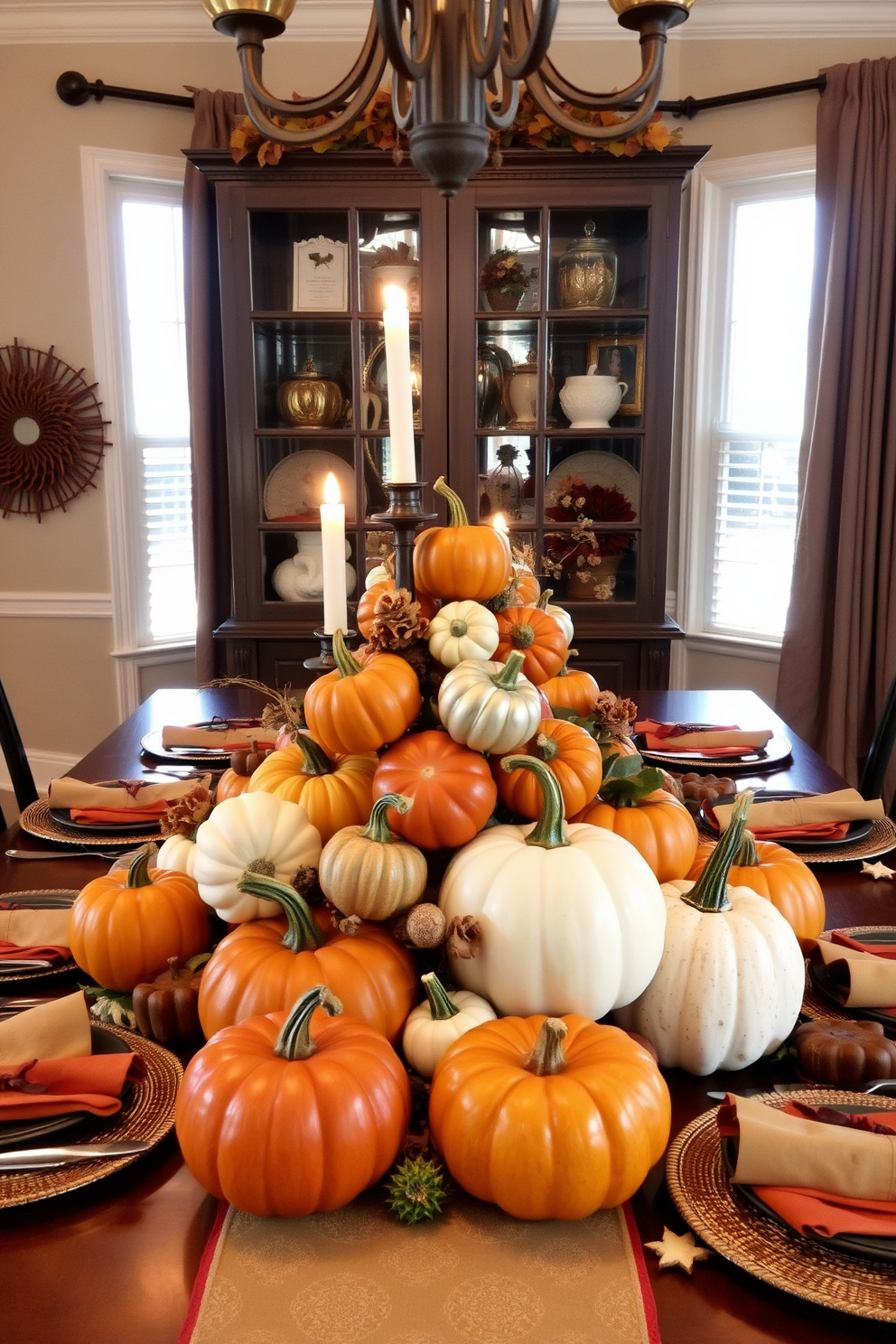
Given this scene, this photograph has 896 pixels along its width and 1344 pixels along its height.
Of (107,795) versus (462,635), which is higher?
(462,635)

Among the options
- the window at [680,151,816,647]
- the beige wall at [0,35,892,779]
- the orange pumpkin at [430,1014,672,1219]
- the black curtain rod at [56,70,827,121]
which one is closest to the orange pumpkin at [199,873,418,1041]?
the orange pumpkin at [430,1014,672,1219]

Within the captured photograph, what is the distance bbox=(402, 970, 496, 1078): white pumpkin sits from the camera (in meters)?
0.86

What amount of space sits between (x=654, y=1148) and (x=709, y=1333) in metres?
0.12

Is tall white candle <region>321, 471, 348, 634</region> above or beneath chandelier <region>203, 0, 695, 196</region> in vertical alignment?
beneath

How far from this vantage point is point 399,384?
1023 millimetres

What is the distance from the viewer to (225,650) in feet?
11.5

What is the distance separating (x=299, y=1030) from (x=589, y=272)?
9.65 feet

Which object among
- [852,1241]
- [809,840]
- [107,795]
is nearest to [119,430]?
[107,795]

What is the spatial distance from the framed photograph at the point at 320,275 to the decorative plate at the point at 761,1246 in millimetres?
2934

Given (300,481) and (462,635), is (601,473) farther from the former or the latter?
(462,635)

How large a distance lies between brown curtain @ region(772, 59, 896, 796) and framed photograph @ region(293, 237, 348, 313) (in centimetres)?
146

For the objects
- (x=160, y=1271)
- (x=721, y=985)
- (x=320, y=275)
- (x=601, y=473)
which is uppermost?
(x=320, y=275)

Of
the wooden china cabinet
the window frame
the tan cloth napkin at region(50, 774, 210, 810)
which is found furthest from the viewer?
the window frame

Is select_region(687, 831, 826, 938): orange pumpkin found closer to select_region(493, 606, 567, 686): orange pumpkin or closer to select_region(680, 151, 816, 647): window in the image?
select_region(493, 606, 567, 686): orange pumpkin
